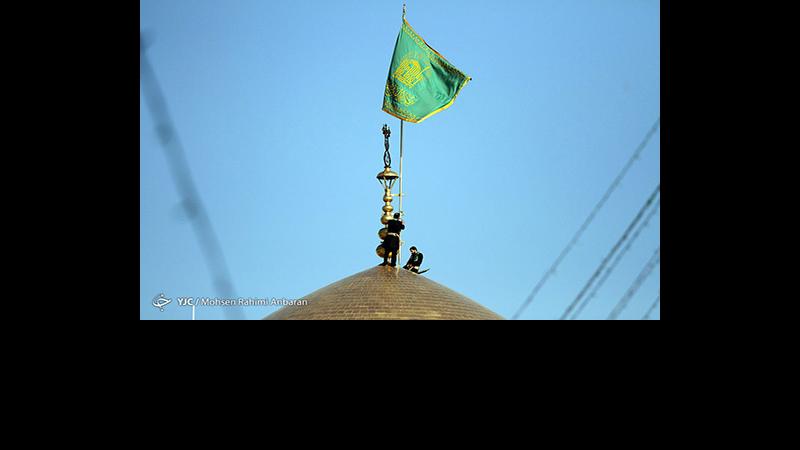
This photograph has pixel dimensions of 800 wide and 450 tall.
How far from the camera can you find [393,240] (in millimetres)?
16250

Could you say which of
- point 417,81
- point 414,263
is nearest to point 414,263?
point 414,263

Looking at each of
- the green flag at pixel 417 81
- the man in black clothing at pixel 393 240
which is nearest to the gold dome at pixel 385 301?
the man in black clothing at pixel 393 240

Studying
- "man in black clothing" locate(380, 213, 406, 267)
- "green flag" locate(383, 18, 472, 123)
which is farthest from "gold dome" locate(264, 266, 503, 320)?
"green flag" locate(383, 18, 472, 123)

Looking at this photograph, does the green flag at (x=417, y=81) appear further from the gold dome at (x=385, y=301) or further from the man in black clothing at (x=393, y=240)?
the gold dome at (x=385, y=301)

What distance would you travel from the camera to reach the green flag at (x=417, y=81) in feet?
56.7

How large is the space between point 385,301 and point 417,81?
358 centimetres

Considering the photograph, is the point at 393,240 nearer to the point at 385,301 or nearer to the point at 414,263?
the point at 414,263

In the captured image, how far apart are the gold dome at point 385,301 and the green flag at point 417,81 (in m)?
2.37
